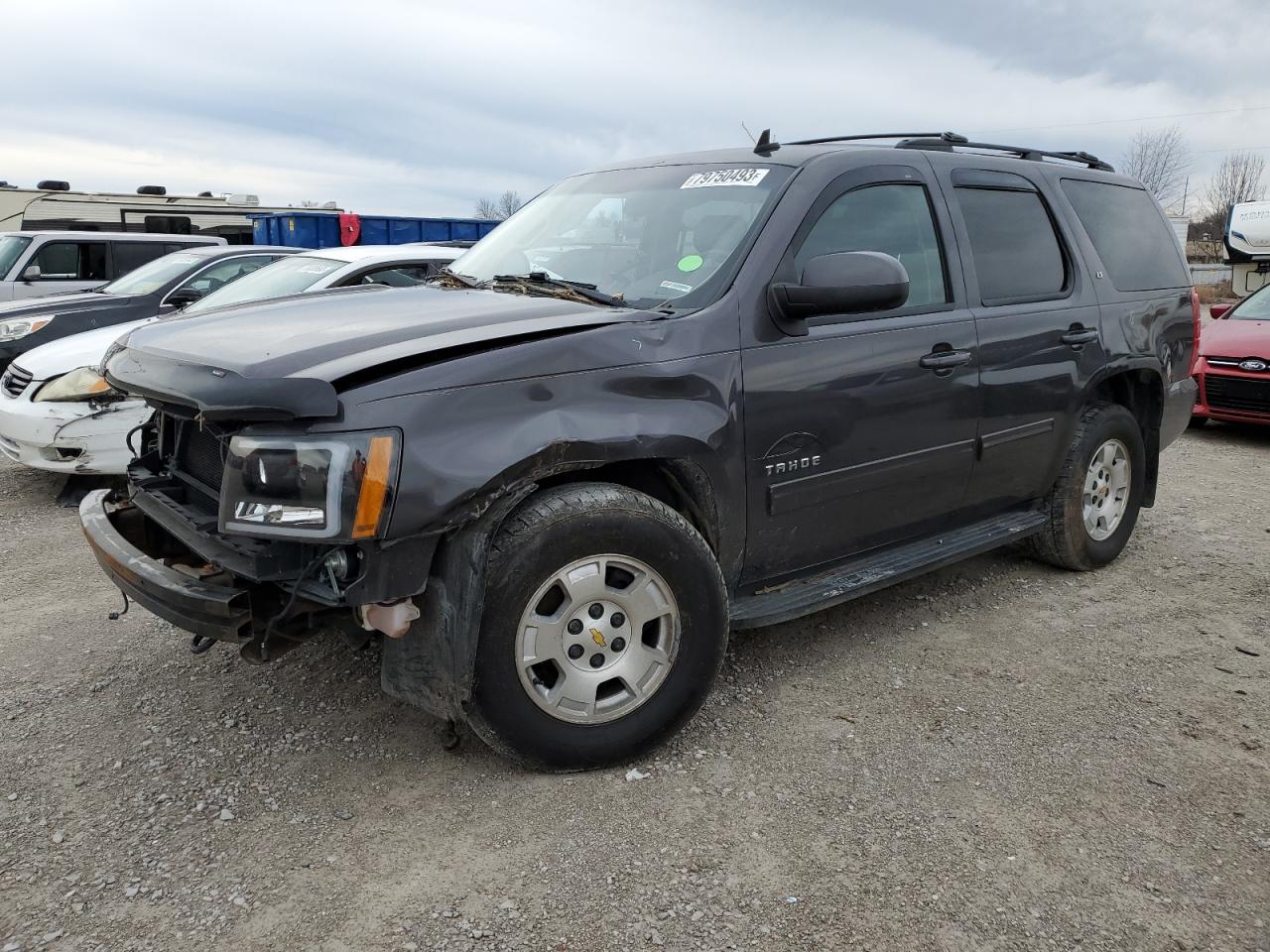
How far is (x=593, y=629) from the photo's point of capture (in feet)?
9.37

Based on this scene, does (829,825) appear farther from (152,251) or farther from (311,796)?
(152,251)

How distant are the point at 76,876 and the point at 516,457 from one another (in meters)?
1.52

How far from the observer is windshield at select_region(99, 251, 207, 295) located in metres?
8.38

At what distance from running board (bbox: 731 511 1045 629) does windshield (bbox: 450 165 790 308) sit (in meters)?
1.04

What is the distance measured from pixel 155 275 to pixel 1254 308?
10.3 m

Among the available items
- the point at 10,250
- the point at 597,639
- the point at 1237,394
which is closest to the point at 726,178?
the point at 597,639

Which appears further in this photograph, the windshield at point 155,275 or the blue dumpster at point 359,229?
the blue dumpster at point 359,229

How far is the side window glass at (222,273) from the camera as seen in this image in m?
8.26

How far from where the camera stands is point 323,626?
2742 mm

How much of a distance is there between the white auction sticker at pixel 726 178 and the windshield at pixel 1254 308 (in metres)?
7.73

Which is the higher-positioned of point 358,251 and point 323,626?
point 358,251

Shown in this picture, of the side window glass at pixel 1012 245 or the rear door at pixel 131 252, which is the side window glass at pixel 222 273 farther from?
the side window glass at pixel 1012 245

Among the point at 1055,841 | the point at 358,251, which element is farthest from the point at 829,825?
the point at 358,251

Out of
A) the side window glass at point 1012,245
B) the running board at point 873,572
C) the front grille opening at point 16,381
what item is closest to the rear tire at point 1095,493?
the running board at point 873,572
